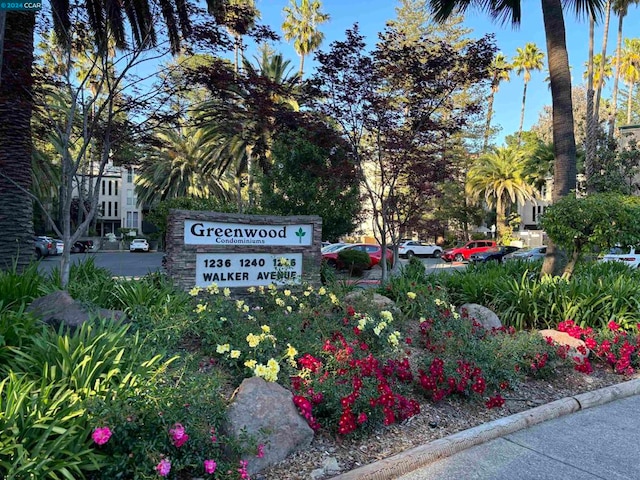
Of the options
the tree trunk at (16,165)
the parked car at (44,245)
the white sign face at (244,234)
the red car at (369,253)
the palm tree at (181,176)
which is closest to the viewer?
the white sign face at (244,234)

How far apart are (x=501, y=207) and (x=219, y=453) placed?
43.1 metres

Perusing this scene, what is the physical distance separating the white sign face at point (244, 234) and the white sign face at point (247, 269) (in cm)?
18

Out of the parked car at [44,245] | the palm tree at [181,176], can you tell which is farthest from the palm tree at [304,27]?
the parked car at [44,245]

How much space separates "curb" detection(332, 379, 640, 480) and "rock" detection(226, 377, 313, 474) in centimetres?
45

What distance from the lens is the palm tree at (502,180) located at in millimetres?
40969

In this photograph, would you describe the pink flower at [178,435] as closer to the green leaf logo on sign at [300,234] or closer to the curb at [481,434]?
the curb at [481,434]

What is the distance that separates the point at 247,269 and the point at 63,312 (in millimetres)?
2901

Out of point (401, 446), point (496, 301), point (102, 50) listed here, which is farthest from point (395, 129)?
point (401, 446)

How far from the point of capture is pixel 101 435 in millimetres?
2729

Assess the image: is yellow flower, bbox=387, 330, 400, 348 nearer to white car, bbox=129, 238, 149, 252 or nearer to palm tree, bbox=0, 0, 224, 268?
palm tree, bbox=0, 0, 224, 268

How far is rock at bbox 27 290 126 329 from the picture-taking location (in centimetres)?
434

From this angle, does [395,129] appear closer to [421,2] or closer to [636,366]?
[636,366]

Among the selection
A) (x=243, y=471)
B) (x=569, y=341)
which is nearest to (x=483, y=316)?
(x=569, y=341)

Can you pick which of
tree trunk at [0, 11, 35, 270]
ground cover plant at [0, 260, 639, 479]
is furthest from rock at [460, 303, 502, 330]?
tree trunk at [0, 11, 35, 270]
